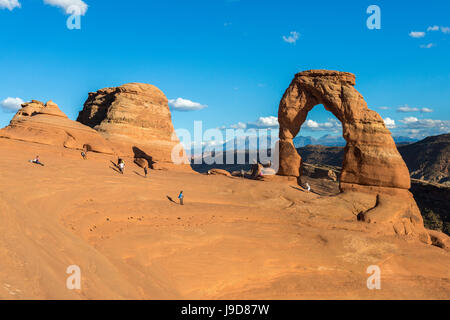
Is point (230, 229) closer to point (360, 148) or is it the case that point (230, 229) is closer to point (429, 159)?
point (360, 148)

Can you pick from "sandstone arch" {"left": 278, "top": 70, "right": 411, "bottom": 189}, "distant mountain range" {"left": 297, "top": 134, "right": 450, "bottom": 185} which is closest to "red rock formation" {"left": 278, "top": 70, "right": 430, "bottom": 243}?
"sandstone arch" {"left": 278, "top": 70, "right": 411, "bottom": 189}

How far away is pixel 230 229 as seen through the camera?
1145 centimetres

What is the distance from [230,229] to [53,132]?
19.1 metres

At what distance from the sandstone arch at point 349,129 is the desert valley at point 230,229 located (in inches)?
3.0

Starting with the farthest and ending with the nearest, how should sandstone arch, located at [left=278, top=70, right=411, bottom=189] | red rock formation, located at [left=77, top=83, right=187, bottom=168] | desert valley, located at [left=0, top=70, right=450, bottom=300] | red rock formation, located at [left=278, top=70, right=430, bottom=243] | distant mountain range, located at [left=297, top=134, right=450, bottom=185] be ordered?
distant mountain range, located at [left=297, top=134, right=450, bottom=185] < red rock formation, located at [left=77, top=83, right=187, bottom=168] < sandstone arch, located at [left=278, top=70, right=411, bottom=189] < red rock formation, located at [left=278, top=70, right=430, bottom=243] < desert valley, located at [left=0, top=70, right=450, bottom=300]

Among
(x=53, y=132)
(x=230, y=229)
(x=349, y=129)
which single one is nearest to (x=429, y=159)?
(x=349, y=129)

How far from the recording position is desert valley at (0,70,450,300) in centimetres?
725

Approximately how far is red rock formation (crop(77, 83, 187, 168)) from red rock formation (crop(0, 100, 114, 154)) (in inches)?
139

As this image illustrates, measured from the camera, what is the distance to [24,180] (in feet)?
39.1

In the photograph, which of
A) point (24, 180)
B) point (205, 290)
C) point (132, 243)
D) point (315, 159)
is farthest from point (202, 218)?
point (315, 159)

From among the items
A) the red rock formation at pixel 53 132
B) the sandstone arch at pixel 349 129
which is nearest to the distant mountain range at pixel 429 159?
the sandstone arch at pixel 349 129

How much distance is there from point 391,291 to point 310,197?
301 inches

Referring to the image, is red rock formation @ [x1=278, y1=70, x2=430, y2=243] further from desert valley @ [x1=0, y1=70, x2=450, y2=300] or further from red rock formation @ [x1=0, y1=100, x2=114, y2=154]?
red rock formation @ [x1=0, y1=100, x2=114, y2=154]
